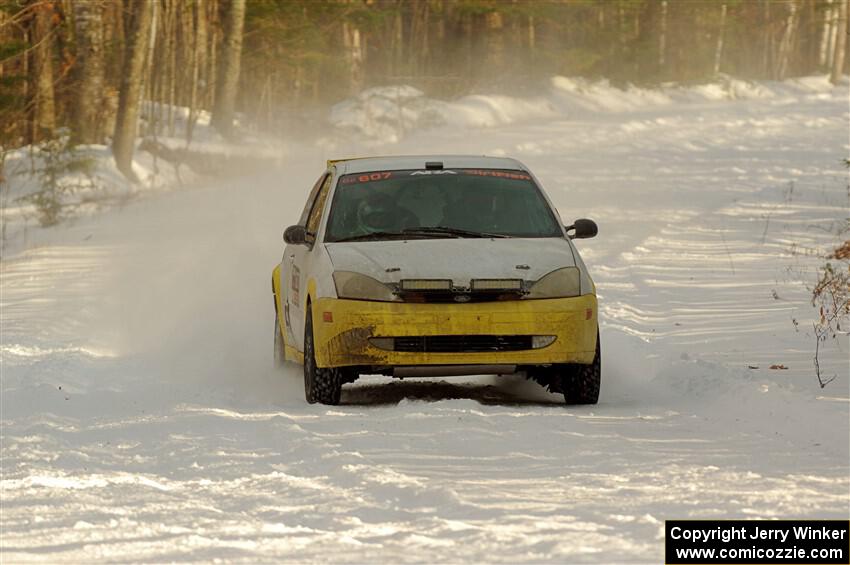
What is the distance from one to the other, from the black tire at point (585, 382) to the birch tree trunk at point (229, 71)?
82.7 ft

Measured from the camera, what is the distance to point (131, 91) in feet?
91.0

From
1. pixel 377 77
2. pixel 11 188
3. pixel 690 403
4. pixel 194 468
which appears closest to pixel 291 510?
pixel 194 468

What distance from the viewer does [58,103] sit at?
3159 cm

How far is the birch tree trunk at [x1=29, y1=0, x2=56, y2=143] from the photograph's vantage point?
28.0 m

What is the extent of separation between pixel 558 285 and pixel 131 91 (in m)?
19.8

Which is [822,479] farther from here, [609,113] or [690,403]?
[609,113]

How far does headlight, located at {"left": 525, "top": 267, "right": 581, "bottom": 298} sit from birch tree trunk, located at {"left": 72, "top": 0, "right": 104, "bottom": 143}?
20210mm

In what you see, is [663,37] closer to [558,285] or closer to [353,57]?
[353,57]

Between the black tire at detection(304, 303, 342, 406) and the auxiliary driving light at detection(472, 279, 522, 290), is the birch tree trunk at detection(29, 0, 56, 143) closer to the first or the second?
the black tire at detection(304, 303, 342, 406)

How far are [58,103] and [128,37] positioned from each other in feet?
13.5

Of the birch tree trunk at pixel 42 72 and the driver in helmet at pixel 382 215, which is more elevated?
the birch tree trunk at pixel 42 72

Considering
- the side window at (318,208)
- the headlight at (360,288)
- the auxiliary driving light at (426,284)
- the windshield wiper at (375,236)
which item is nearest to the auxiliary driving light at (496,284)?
the auxiliary driving light at (426,284)

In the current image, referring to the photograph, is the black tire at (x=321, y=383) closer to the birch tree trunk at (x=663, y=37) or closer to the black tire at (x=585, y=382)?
the black tire at (x=585, y=382)

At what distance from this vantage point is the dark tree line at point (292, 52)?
28.3 metres
